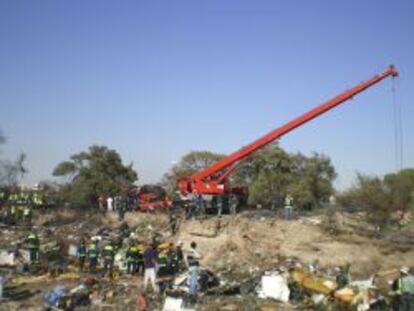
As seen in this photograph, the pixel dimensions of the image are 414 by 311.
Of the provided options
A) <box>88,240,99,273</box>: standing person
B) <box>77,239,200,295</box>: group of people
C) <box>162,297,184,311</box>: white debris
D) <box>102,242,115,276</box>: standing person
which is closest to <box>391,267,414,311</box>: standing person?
<box>162,297,184,311</box>: white debris

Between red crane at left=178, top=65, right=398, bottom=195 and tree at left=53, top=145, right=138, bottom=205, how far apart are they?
1513 centimetres

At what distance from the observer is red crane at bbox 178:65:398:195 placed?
24750 mm

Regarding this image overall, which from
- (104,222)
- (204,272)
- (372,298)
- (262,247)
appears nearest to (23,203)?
(104,222)

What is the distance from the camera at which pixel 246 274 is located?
1864cm

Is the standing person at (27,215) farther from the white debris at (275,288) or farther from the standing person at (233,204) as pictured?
the white debris at (275,288)

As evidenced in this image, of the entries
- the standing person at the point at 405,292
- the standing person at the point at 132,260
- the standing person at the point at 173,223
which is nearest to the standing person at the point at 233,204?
the standing person at the point at 173,223

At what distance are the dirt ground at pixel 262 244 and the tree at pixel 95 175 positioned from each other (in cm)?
1532

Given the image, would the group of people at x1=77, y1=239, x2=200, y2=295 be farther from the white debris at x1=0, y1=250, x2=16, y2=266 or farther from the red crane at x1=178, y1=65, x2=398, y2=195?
the red crane at x1=178, y1=65, x2=398, y2=195

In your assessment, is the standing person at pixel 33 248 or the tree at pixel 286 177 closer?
the standing person at pixel 33 248

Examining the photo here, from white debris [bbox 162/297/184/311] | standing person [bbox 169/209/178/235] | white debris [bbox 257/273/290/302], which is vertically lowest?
white debris [bbox 162/297/184/311]

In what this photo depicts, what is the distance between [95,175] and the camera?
4384 centimetres

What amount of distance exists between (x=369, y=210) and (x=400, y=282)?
16772 millimetres

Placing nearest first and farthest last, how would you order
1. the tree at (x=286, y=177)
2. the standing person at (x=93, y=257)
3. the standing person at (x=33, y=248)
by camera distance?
the standing person at (x=93, y=257)
the standing person at (x=33, y=248)
the tree at (x=286, y=177)

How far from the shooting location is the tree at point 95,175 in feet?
139
